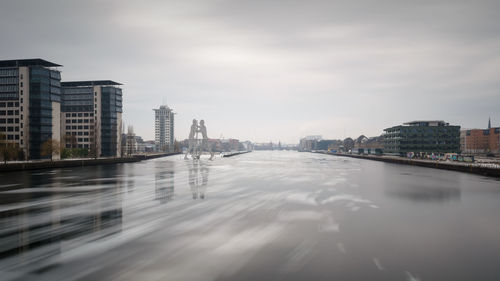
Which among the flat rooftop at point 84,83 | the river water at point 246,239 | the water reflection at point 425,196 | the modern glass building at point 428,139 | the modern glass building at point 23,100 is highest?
the flat rooftop at point 84,83

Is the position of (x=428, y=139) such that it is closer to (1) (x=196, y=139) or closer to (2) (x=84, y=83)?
(1) (x=196, y=139)

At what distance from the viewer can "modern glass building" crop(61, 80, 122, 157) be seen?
15225 centimetres

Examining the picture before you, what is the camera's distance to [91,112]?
154 m

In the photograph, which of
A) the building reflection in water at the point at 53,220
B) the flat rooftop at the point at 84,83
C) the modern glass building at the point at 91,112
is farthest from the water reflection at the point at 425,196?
the flat rooftop at the point at 84,83

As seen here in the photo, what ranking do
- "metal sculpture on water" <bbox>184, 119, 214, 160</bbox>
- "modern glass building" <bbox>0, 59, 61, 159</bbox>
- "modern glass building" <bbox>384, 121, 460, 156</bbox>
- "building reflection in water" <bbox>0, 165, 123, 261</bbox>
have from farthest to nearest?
"modern glass building" <bbox>384, 121, 460, 156</bbox> → "metal sculpture on water" <bbox>184, 119, 214, 160</bbox> → "modern glass building" <bbox>0, 59, 61, 159</bbox> → "building reflection in water" <bbox>0, 165, 123, 261</bbox>

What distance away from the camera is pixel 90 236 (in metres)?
16.3

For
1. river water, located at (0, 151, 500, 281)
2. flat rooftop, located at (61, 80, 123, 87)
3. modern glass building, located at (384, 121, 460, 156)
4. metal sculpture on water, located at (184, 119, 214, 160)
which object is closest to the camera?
river water, located at (0, 151, 500, 281)

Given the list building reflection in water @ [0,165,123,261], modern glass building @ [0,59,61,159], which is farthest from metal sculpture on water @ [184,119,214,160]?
building reflection in water @ [0,165,123,261]

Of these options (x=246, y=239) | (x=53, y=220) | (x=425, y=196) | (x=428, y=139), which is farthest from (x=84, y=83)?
(x=428, y=139)

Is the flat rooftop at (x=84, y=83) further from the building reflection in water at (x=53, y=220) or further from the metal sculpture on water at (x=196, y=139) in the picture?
the building reflection in water at (x=53, y=220)

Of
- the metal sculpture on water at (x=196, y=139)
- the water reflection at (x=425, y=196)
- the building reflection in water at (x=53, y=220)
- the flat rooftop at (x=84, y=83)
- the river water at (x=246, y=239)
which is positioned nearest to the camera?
the river water at (x=246, y=239)

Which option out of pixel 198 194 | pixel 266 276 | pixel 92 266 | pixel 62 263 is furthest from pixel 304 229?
pixel 198 194

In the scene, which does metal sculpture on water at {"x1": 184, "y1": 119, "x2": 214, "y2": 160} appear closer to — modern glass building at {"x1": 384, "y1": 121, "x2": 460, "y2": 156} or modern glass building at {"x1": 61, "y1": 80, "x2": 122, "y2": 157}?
modern glass building at {"x1": 61, "y1": 80, "x2": 122, "y2": 157}

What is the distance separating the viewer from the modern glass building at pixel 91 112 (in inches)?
5994
